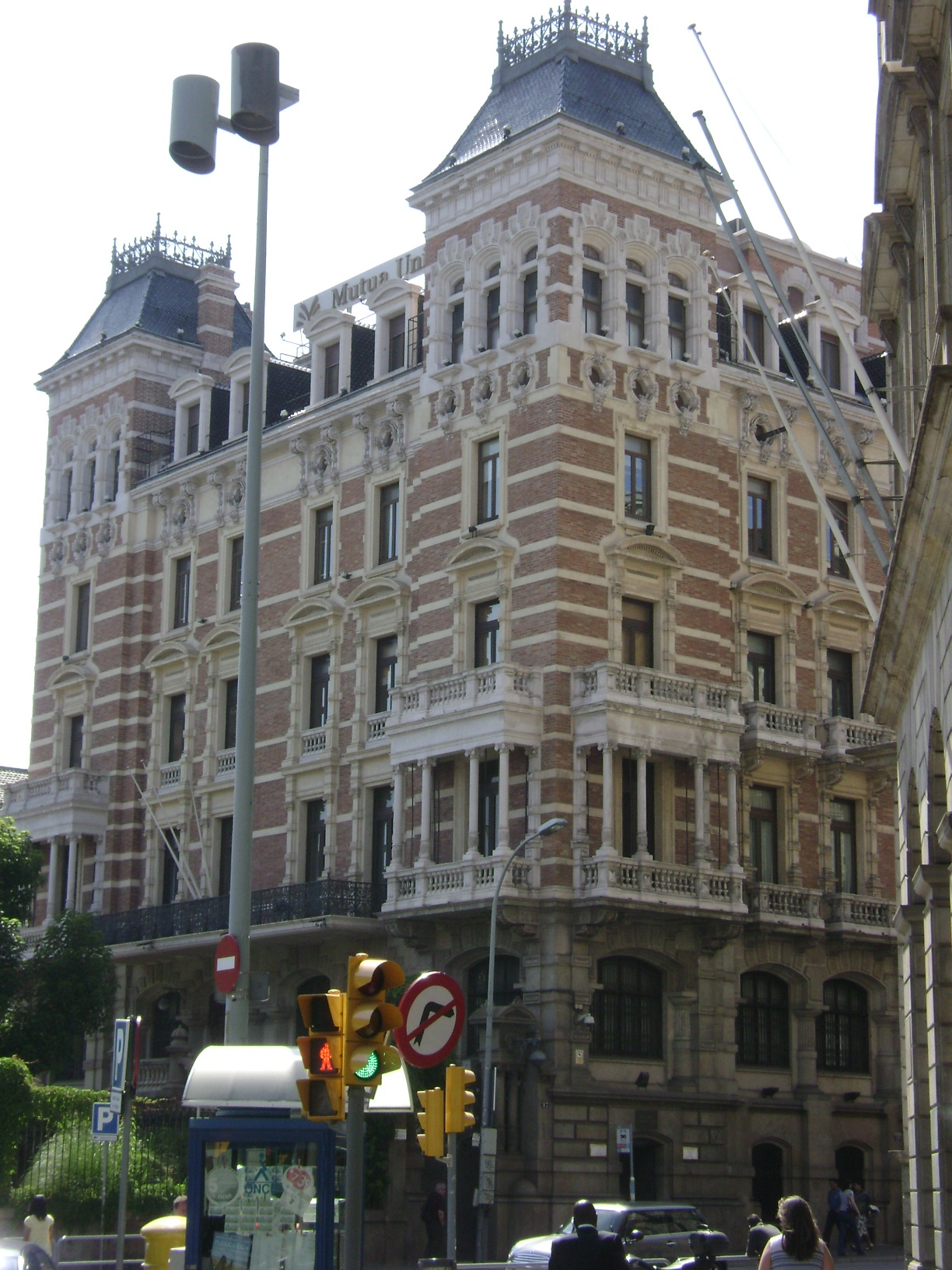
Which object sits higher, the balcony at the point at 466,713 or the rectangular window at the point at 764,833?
the balcony at the point at 466,713

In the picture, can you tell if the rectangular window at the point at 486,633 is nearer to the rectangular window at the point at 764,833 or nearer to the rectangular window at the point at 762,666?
A: the rectangular window at the point at 762,666

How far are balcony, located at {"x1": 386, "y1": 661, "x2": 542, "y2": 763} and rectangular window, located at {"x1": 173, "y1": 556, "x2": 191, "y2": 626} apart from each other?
11.4 m

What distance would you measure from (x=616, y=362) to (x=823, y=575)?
7768mm

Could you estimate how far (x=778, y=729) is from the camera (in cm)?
4281

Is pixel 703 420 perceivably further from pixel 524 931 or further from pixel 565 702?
pixel 524 931

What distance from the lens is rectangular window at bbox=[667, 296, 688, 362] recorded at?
43.9 metres

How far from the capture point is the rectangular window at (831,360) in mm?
48812

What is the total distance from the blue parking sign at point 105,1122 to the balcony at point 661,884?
17663 millimetres

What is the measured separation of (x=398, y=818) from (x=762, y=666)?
9.32 m

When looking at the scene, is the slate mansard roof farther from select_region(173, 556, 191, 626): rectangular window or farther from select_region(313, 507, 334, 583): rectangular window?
select_region(173, 556, 191, 626): rectangular window

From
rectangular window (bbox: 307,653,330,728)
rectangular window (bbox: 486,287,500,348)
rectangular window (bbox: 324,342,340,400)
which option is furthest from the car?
rectangular window (bbox: 324,342,340,400)

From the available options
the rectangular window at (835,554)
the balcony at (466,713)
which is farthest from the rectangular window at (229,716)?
the rectangular window at (835,554)

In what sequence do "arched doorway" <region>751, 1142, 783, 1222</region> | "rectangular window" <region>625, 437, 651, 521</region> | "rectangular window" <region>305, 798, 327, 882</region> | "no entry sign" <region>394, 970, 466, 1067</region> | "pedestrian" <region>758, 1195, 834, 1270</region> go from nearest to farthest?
"pedestrian" <region>758, 1195, 834, 1270</region>, "no entry sign" <region>394, 970, 466, 1067</region>, "arched doorway" <region>751, 1142, 783, 1222</region>, "rectangular window" <region>625, 437, 651, 521</region>, "rectangular window" <region>305, 798, 327, 882</region>

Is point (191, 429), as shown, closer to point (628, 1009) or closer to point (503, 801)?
point (503, 801)
